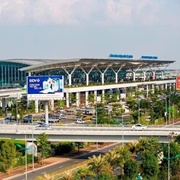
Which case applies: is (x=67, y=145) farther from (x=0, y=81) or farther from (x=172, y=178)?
(x=0, y=81)

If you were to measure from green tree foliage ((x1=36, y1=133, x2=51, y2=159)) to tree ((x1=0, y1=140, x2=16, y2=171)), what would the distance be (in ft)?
13.6

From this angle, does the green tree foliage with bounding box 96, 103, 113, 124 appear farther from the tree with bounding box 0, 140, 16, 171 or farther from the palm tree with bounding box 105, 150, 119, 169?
the palm tree with bounding box 105, 150, 119, 169

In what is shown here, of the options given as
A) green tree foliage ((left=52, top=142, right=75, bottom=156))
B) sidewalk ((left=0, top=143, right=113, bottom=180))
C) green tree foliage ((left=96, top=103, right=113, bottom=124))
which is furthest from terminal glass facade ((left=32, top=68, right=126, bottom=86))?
green tree foliage ((left=52, top=142, right=75, bottom=156))

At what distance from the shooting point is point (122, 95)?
112 metres

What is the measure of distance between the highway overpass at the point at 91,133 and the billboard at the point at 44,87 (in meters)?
6.16

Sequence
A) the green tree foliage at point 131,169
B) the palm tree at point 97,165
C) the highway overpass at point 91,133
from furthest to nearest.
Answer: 1. the highway overpass at point 91,133
2. the green tree foliage at point 131,169
3. the palm tree at point 97,165

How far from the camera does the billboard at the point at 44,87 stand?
53.9 m

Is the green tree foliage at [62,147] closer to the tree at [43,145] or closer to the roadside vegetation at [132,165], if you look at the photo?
the tree at [43,145]

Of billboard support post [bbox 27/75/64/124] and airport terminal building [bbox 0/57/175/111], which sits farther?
airport terminal building [bbox 0/57/175/111]

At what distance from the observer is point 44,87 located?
54031 mm

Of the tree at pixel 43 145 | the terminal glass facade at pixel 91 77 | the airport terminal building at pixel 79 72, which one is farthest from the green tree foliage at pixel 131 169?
the terminal glass facade at pixel 91 77

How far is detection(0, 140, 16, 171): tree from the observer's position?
41034 millimetres

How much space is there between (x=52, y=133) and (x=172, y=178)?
51.6 feet

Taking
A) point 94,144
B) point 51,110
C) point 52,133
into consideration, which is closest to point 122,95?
point 51,110
